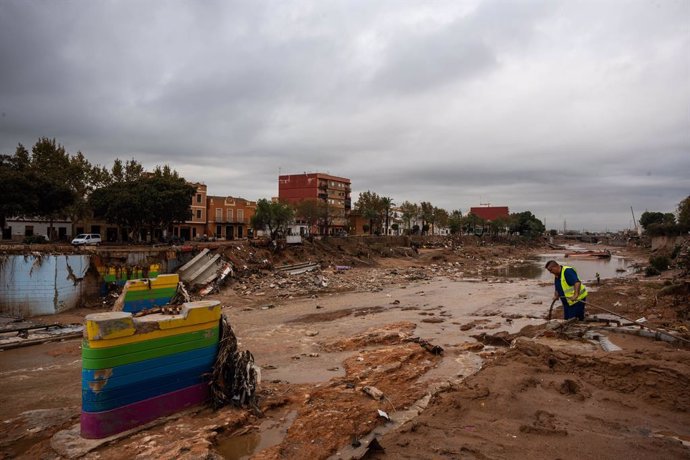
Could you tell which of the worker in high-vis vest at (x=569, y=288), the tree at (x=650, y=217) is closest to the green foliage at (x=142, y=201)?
the worker in high-vis vest at (x=569, y=288)

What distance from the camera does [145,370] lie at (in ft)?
21.8

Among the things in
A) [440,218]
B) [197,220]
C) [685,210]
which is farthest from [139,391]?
[440,218]

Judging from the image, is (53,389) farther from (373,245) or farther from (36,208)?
(373,245)

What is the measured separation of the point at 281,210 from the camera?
4381 centimetres

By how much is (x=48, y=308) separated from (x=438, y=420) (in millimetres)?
20010

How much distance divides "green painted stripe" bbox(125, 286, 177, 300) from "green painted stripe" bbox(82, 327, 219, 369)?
10.3ft

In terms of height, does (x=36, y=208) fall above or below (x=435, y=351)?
above

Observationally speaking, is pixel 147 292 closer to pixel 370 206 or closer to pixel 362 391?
pixel 362 391

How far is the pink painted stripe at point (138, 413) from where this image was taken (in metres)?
6.21

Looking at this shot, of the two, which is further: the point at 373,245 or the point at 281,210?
the point at 373,245

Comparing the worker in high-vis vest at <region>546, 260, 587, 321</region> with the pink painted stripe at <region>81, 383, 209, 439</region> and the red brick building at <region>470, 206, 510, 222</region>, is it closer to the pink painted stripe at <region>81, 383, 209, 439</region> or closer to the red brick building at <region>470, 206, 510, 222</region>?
the pink painted stripe at <region>81, 383, 209, 439</region>

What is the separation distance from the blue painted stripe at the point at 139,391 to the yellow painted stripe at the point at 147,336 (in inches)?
27.2

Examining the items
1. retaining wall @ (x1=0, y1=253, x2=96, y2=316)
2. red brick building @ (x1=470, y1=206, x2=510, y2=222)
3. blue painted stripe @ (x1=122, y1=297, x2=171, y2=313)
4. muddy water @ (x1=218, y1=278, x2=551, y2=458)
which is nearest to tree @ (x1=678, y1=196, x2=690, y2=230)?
muddy water @ (x1=218, y1=278, x2=551, y2=458)

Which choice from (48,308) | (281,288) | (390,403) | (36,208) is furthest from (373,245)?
(390,403)
